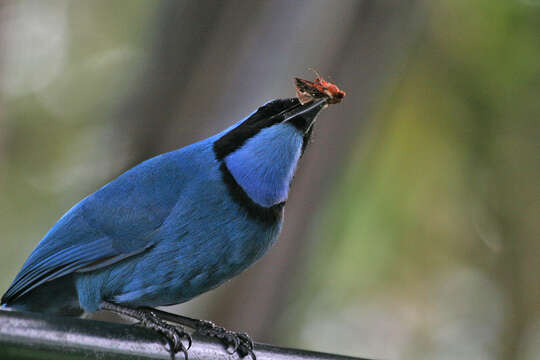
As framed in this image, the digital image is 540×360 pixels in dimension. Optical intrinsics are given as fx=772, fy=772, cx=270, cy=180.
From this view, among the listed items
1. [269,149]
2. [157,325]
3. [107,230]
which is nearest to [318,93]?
[269,149]

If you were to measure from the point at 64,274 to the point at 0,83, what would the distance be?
2.79 metres

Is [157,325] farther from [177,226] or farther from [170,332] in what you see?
[177,226]

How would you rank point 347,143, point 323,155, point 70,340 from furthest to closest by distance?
point 347,143 < point 323,155 < point 70,340

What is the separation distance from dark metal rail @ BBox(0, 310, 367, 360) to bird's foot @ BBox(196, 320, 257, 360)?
636 millimetres

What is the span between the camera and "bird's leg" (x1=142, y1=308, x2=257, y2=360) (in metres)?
3.15

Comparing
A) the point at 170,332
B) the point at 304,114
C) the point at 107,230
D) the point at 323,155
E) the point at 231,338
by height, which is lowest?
the point at 231,338

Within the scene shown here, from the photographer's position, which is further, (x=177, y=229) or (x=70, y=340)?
(x=177, y=229)

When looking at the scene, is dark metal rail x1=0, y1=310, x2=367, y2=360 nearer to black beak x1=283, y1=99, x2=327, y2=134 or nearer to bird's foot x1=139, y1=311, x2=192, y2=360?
bird's foot x1=139, y1=311, x2=192, y2=360

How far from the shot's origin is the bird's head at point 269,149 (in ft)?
11.4

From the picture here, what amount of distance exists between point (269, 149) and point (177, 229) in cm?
56

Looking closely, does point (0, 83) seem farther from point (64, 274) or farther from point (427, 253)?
point (427, 253)

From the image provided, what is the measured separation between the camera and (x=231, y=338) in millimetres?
3395

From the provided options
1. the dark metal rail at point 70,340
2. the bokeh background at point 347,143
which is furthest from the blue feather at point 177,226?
the bokeh background at point 347,143

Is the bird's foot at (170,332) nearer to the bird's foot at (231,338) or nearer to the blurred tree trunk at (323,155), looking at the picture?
the bird's foot at (231,338)
